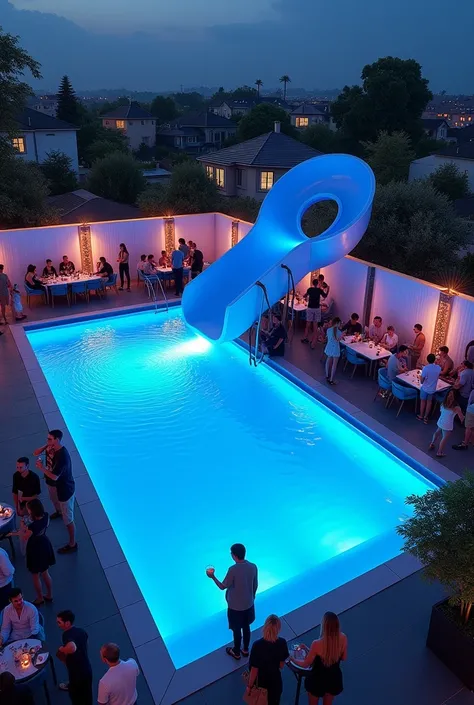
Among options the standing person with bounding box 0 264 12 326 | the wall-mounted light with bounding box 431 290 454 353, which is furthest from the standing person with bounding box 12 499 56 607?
the standing person with bounding box 0 264 12 326

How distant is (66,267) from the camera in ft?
48.8

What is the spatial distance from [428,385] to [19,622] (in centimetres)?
675

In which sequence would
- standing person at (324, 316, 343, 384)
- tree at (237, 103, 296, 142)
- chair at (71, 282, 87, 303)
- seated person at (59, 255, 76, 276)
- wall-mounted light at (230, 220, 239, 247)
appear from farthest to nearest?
1. tree at (237, 103, 296, 142)
2. wall-mounted light at (230, 220, 239, 247)
3. seated person at (59, 255, 76, 276)
4. chair at (71, 282, 87, 303)
5. standing person at (324, 316, 343, 384)

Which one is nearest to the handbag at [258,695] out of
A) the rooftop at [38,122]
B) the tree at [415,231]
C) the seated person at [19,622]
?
the seated person at [19,622]

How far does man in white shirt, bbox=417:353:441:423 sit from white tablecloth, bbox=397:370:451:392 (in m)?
0.15

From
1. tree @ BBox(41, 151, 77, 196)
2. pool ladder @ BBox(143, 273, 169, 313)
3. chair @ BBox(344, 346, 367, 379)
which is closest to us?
chair @ BBox(344, 346, 367, 379)

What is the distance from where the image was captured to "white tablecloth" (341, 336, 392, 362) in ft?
33.9

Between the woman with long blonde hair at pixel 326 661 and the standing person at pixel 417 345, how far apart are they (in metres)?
7.10

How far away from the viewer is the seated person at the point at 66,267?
14.8 metres

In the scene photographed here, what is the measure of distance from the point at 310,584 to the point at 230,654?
4.98 ft

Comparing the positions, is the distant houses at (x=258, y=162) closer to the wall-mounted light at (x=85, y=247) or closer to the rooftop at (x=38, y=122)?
the rooftop at (x=38, y=122)

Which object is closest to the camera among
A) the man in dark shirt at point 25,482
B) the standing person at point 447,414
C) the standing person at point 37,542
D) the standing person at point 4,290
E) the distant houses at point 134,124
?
Answer: the standing person at point 37,542

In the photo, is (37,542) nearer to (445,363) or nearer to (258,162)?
(445,363)

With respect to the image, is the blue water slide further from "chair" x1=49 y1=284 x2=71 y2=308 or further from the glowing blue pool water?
"chair" x1=49 y1=284 x2=71 y2=308
